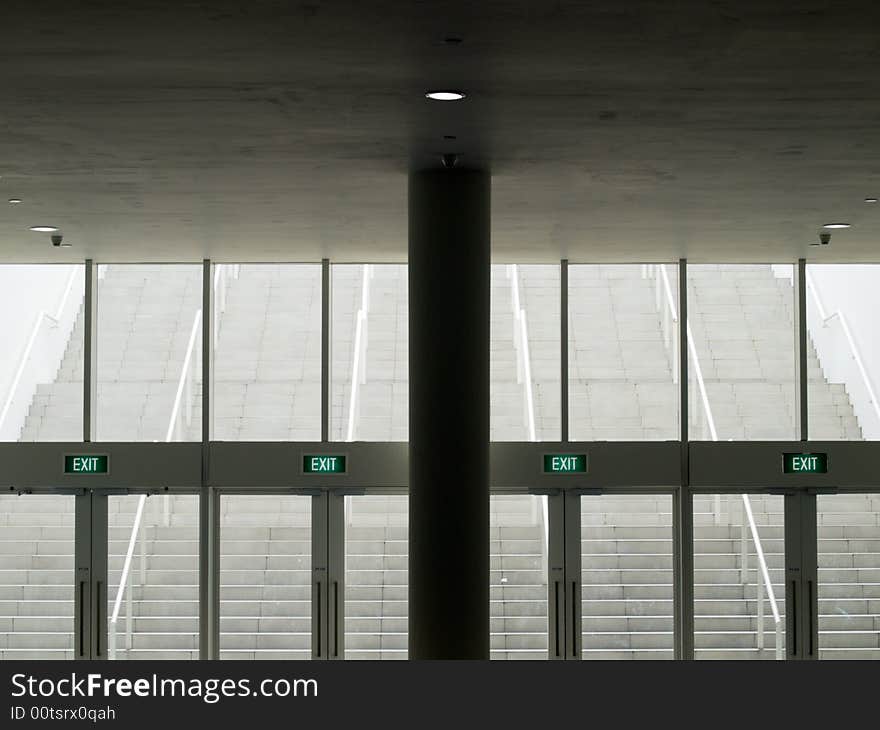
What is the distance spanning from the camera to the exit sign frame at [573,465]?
1391 centimetres

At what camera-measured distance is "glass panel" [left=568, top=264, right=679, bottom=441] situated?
14430 mm

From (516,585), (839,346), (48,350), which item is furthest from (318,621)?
(839,346)

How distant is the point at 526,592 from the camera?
48.9ft

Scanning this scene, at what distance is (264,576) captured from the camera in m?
14.8

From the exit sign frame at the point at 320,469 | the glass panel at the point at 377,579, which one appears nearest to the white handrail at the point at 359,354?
the exit sign frame at the point at 320,469

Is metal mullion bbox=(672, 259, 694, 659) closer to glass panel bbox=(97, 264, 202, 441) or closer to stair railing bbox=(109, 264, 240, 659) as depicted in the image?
stair railing bbox=(109, 264, 240, 659)

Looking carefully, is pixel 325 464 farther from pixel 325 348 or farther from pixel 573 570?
pixel 573 570

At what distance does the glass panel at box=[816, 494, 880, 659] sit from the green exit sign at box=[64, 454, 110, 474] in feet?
24.9

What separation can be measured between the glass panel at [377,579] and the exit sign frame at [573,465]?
1.60 metres

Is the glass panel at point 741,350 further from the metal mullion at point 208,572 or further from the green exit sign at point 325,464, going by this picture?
the metal mullion at point 208,572

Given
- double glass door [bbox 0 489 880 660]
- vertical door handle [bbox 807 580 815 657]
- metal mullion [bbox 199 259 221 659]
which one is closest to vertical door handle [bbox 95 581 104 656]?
double glass door [bbox 0 489 880 660]

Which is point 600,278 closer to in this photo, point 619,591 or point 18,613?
point 619,591

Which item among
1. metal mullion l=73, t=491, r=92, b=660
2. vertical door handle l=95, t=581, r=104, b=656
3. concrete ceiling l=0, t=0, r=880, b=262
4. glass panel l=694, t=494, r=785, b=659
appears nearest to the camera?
concrete ceiling l=0, t=0, r=880, b=262
